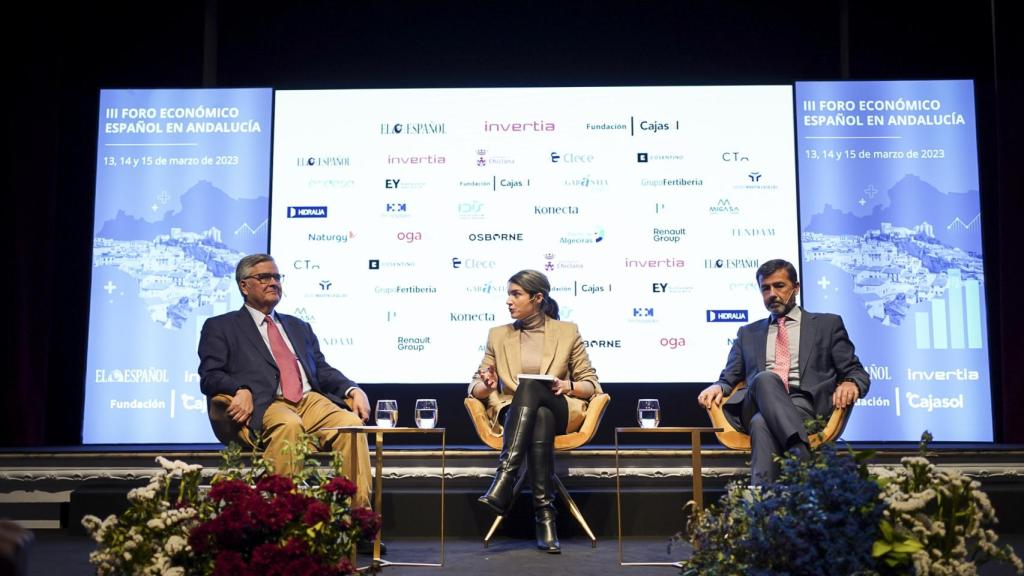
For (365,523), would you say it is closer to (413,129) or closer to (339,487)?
(339,487)

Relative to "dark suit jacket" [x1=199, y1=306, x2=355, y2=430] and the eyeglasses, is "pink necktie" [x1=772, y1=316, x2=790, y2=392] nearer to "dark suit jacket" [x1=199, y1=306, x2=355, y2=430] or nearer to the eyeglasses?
"dark suit jacket" [x1=199, y1=306, x2=355, y2=430]

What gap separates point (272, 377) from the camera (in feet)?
12.7

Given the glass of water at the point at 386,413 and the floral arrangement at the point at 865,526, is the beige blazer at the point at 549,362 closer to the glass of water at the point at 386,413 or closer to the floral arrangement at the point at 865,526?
the glass of water at the point at 386,413

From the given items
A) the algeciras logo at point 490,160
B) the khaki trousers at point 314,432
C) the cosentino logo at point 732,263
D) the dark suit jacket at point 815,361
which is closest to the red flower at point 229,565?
the khaki trousers at point 314,432

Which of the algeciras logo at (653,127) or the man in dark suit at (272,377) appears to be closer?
the man in dark suit at (272,377)

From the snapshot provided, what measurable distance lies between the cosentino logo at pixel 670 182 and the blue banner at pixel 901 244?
0.61 meters

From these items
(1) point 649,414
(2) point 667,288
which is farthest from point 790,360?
(2) point 667,288

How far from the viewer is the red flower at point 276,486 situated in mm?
2246

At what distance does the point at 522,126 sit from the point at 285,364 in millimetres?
2150

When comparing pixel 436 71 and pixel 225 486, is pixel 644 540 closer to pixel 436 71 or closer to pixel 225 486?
pixel 225 486

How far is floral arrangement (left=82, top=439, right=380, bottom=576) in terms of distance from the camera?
6.81ft

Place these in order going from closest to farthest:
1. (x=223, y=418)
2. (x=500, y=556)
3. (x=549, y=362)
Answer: (x=500, y=556)
(x=223, y=418)
(x=549, y=362)

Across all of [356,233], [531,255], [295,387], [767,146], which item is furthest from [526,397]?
[767,146]

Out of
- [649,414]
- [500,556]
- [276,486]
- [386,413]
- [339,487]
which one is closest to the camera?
[276,486]
